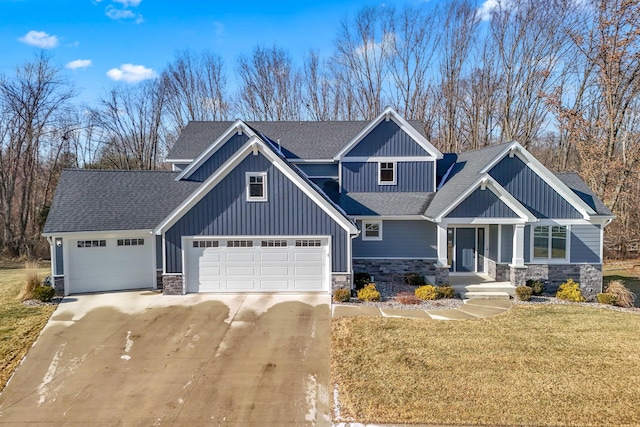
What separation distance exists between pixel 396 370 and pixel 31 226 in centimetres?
3020

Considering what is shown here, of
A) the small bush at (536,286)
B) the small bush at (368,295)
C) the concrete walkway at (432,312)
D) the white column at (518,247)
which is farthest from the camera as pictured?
the white column at (518,247)

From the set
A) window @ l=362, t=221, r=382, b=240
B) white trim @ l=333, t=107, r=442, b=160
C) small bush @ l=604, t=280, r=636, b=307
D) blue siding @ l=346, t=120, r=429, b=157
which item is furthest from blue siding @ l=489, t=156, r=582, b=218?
window @ l=362, t=221, r=382, b=240

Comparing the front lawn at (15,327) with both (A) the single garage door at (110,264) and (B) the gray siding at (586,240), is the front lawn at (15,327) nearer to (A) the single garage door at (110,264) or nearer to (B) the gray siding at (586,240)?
(A) the single garage door at (110,264)

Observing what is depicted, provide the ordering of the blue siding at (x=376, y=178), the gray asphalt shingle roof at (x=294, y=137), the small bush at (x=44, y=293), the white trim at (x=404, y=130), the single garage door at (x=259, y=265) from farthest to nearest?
the gray asphalt shingle roof at (x=294, y=137)
the blue siding at (x=376, y=178)
the white trim at (x=404, y=130)
the single garage door at (x=259, y=265)
the small bush at (x=44, y=293)

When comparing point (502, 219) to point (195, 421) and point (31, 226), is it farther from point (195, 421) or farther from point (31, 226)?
point (31, 226)

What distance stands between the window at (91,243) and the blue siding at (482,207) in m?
13.2

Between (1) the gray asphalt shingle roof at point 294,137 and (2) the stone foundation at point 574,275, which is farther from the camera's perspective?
(1) the gray asphalt shingle roof at point 294,137

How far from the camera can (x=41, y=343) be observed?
917 centimetres

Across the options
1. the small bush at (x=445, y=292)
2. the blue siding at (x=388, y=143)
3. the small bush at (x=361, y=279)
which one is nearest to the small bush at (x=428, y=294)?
the small bush at (x=445, y=292)

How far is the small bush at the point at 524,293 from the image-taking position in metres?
13.2

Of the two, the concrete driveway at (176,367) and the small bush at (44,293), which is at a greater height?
the small bush at (44,293)

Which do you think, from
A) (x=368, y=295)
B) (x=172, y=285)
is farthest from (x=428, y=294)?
(x=172, y=285)

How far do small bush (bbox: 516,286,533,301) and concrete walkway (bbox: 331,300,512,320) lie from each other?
3.22ft

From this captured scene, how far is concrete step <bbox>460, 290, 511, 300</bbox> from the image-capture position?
44.0 feet
